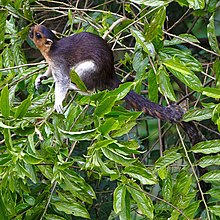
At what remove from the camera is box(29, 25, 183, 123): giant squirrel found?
2.53m

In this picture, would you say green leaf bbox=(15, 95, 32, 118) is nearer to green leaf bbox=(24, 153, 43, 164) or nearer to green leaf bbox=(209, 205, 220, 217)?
green leaf bbox=(24, 153, 43, 164)

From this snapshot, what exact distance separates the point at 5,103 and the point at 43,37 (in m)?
1.20

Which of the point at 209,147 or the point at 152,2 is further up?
the point at 152,2

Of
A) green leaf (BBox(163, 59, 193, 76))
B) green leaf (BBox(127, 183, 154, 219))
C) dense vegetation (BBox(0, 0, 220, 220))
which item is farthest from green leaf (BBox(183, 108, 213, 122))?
green leaf (BBox(127, 183, 154, 219))

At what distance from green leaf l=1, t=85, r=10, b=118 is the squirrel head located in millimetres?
1129

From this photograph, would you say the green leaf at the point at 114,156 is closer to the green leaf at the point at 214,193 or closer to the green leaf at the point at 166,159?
the green leaf at the point at 166,159

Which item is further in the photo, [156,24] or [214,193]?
[214,193]

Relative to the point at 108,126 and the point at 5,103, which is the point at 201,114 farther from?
the point at 5,103

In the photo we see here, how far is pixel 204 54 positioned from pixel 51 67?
3.75 ft

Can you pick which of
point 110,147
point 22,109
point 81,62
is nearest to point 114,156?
point 110,147

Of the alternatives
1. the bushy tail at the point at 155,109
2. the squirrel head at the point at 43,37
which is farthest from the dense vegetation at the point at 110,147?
the squirrel head at the point at 43,37

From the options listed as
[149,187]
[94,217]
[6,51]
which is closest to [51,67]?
[6,51]

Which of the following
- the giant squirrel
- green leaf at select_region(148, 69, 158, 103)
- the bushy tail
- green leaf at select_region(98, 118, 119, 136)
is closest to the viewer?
green leaf at select_region(98, 118, 119, 136)

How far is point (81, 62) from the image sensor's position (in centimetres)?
280
